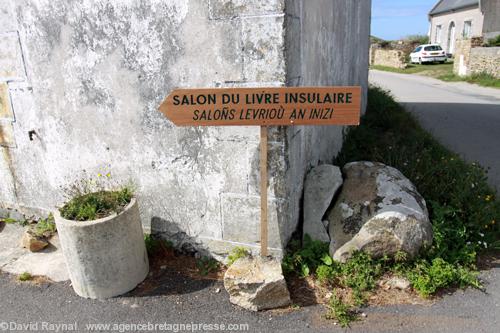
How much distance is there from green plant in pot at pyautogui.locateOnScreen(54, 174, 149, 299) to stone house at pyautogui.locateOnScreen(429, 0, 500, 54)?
77.9ft

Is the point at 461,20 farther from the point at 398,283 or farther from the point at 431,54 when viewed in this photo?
the point at 398,283

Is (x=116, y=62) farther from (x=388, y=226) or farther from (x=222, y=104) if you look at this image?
(x=388, y=226)

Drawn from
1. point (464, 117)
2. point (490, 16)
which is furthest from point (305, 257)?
point (490, 16)

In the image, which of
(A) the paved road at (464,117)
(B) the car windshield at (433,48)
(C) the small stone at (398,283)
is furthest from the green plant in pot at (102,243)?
(B) the car windshield at (433,48)

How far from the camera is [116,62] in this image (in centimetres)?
318

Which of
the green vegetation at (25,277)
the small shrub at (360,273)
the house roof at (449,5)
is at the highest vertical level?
the house roof at (449,5)

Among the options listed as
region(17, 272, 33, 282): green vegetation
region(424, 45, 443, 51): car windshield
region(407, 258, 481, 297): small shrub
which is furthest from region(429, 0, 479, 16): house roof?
region(17, 272, 33, 282): green vegetation

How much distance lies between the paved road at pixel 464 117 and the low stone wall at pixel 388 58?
12.4 metres

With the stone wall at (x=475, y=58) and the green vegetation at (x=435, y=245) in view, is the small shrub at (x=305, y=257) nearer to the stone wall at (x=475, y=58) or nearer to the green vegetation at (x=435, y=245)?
the green vegetation at (x=435, y=245)

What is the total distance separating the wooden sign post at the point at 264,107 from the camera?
2.64 metres

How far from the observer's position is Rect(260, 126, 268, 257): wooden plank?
276 centimetres

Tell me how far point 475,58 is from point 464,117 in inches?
A: 388

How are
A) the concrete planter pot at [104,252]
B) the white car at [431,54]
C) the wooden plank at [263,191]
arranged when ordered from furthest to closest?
the white car at [431,54], the concrete planter pot at [104,252], the wooden plank at [263,191]

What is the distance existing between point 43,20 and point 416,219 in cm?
376
